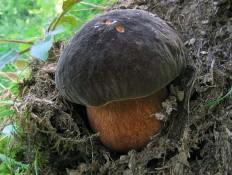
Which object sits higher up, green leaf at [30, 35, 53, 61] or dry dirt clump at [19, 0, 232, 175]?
green leaf at [30, 35, 53, 61]

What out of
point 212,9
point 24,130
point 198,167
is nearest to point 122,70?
point 198,167

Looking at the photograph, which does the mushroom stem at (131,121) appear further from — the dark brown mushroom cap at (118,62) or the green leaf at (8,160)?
the green leaf at (8,160)

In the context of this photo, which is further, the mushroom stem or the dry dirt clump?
the mushroom stem

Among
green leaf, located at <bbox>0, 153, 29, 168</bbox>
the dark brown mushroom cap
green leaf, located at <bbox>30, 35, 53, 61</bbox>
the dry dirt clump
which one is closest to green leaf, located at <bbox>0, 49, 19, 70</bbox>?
green leaf, located at <bbox>30, 35, 53, 61</bbox>

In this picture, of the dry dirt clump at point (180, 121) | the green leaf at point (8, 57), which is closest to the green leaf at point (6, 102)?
the dry dirt clump at point (180, 121)

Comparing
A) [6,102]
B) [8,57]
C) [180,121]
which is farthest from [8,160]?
[180,121]

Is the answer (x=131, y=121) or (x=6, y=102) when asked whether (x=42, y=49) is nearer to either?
(x=6, y=102)

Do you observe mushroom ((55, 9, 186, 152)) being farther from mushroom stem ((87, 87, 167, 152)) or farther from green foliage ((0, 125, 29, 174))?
green foliage ((0, 125, 29, 174))

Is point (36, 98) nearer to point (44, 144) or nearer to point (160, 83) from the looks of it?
point (44, 144)
